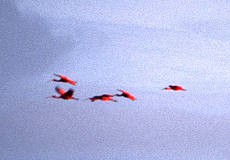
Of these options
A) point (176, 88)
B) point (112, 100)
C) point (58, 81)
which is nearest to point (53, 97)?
point (58, 81)

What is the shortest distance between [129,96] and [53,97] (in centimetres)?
983

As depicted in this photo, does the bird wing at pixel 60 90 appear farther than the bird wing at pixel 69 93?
Yes

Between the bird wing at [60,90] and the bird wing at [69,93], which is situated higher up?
the bird wing at [60,90]

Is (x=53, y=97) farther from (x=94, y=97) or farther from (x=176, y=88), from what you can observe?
(x=176, y=88)

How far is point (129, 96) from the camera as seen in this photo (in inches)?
1631

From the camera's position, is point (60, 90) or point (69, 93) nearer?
point (69, 93)

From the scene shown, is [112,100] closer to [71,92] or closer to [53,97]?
[71,92]

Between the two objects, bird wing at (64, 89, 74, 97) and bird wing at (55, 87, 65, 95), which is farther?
bird wing at (55, 87, 65, 95)

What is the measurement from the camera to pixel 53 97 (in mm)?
46656

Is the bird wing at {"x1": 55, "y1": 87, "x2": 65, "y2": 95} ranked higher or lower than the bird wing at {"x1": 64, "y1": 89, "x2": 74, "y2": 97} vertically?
higher

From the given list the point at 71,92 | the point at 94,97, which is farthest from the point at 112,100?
the point at 71,92

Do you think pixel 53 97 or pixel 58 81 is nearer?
pixel 58 81

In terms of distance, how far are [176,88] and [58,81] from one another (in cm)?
1247

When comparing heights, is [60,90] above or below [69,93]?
above
